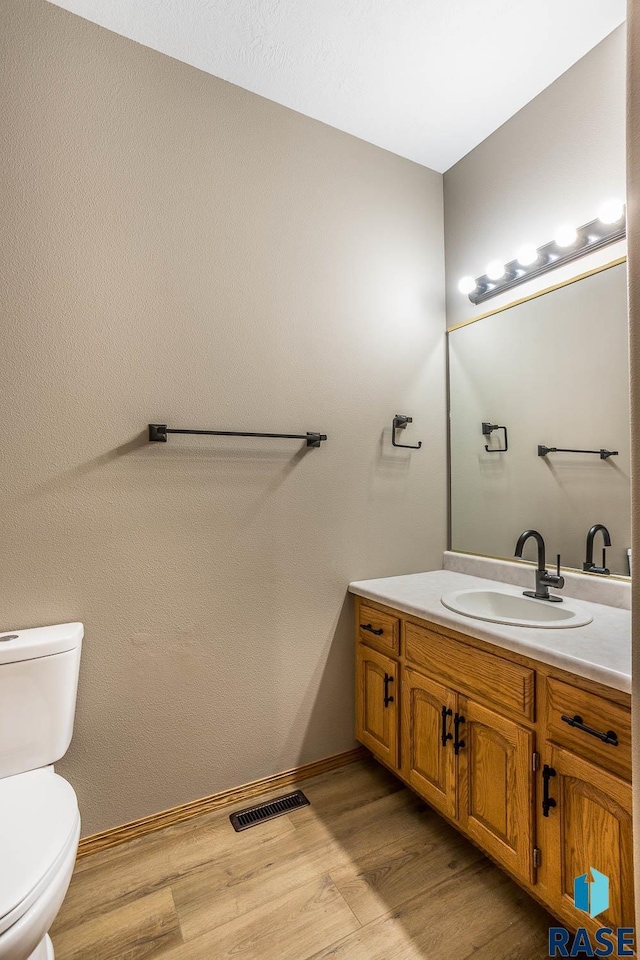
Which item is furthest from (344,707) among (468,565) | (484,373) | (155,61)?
(155,61)

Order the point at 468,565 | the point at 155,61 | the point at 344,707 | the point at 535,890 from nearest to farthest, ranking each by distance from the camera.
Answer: the point at 535,890 < the point at 155,61 < the point at 344,707 < the point at 468,565

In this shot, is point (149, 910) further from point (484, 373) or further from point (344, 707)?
point (484, 373)

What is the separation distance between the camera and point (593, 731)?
3.54 feet

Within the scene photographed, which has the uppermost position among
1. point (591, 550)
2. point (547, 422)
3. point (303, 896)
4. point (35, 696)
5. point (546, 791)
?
point (547, 422)

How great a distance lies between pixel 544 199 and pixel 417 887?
2.43 meters

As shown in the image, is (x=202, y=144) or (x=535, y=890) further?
(x=202, y=144)

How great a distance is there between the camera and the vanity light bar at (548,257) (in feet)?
5.29

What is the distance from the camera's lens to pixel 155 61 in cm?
165

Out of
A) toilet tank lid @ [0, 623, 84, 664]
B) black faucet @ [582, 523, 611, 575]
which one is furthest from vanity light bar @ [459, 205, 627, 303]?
toilet tank lid @ [0, 623, 84, 664]

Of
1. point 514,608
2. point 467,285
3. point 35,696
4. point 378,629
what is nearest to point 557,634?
point 514,608

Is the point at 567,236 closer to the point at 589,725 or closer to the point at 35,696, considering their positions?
the point at 589,725

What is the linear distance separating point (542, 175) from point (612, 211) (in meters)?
0.44

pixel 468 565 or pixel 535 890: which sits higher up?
pixel 468 565

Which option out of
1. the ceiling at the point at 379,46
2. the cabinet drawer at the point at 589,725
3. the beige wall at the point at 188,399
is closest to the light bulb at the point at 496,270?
the beige wall at the point at 188,399
